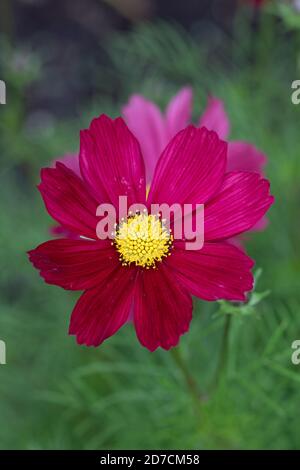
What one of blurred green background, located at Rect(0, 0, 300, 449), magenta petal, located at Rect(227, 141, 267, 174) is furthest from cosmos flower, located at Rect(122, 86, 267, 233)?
blurred green background, located at Rect(0, 0, 300, 449)

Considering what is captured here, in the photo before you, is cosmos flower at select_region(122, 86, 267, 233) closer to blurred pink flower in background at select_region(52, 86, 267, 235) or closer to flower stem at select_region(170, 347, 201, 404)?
blurred pink flower in background at select_region(52, 86, 267, 235)

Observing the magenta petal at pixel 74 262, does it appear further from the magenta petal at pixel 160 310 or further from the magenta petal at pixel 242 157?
the magenta petal at pixel 242 157

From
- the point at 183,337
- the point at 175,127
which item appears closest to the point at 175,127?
the point at 175,127

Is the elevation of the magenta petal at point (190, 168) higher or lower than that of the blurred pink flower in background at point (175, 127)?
lower

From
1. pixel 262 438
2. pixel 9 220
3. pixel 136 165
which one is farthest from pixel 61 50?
pixel 136 165

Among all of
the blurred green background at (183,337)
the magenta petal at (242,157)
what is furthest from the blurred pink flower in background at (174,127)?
the blurred green background at (183,337)

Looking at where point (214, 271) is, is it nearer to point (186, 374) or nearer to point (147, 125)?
point (186, 374)
